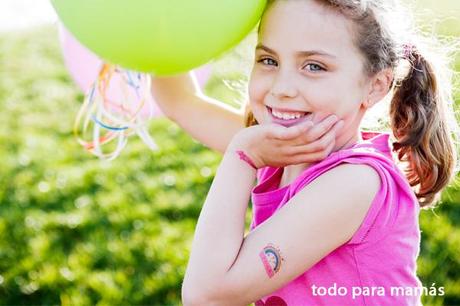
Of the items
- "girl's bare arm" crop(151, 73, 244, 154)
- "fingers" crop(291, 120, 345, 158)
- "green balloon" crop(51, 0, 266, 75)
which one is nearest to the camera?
"green balloon" crop(51, 0, 266, 75)

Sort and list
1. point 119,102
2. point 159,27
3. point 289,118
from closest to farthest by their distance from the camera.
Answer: point 159,27 < point 289,118 < point 119,102

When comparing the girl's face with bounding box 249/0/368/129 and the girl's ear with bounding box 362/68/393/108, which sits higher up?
the girl's face with bounding box 249/0/368/129

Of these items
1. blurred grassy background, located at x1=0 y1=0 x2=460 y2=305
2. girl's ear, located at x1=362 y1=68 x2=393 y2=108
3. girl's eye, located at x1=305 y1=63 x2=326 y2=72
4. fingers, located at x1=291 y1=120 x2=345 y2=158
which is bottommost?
blurred grassy background, located at x1=0 y1=0 x2=460 y2=305

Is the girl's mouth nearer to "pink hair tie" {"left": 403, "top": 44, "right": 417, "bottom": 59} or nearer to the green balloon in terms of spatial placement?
the green balloon

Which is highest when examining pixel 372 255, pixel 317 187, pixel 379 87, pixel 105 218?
pixel 379 87

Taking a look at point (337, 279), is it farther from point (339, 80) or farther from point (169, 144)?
point (169, 144)

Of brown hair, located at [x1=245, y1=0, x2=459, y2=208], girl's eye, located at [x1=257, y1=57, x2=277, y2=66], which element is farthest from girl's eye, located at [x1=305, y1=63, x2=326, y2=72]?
brown hair, located at [x1=245, y1=0, x2=459, y2=208]

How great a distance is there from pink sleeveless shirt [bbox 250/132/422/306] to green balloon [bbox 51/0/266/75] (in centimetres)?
39

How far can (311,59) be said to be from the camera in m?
1.89

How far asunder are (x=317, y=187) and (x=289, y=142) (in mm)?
133

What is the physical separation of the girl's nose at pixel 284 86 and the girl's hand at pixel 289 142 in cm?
8

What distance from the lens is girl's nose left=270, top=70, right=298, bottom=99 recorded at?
1899 millimetres

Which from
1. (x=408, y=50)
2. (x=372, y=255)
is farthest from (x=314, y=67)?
(x=372, y=255)

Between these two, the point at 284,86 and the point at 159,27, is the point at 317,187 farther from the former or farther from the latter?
the point at 159,27
